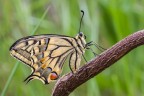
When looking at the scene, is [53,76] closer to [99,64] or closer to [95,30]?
[99,64]

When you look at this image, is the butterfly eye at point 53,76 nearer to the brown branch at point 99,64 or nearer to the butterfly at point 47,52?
the butterfly at point 47,52

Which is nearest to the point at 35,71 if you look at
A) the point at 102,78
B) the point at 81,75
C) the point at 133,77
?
the point at 81,75

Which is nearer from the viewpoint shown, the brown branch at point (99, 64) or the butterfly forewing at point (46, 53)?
the brown branch at point (99, 64)

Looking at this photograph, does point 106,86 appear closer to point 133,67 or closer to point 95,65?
point 133,67

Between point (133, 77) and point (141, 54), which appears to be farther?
point (141, 54)

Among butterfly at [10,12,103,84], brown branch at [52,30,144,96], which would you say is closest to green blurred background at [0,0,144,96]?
butterfly at [10,12,103,84]

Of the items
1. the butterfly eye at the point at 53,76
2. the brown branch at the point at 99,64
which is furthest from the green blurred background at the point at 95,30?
the brown branch at the point at 99,64

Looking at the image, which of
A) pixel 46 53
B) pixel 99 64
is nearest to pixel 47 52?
pixel 46 53
